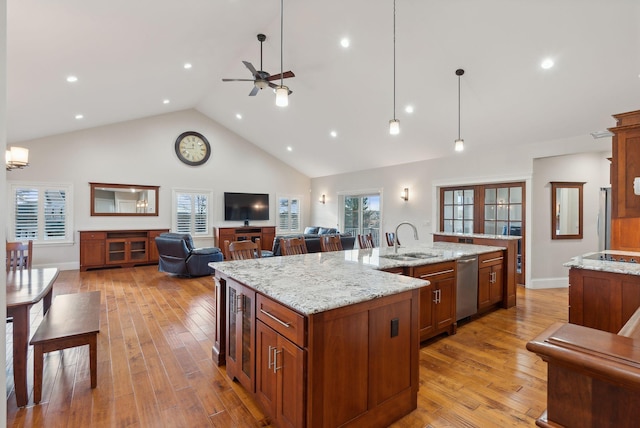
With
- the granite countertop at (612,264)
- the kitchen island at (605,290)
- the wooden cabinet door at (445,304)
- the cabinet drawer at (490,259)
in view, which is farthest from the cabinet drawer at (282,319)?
the cabinet drawer at (490,259)

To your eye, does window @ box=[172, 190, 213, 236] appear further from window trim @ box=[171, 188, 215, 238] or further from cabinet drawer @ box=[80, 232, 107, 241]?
cabinet drawer @ box=[80, 232, 107, 241]

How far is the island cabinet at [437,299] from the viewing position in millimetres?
3008

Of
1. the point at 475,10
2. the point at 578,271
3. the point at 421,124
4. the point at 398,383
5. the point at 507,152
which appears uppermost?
the point at 475,10

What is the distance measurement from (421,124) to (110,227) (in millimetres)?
7742

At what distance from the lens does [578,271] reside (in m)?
2.79

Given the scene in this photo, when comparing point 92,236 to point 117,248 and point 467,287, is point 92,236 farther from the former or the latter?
point 467,287

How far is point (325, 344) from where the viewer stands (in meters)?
1.60

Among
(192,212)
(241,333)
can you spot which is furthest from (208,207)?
(241,333)

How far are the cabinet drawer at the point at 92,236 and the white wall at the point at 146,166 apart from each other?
530 millimetres

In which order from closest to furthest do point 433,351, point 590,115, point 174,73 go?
point 433,351 < point 590,115 < point 174,73

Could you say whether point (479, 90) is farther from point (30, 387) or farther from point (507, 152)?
point (30, 387)

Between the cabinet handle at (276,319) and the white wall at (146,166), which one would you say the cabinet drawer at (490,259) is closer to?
the cabinet handle at (276,319)

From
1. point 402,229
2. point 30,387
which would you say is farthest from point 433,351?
point 402,229

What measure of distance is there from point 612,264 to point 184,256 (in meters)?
6.34
